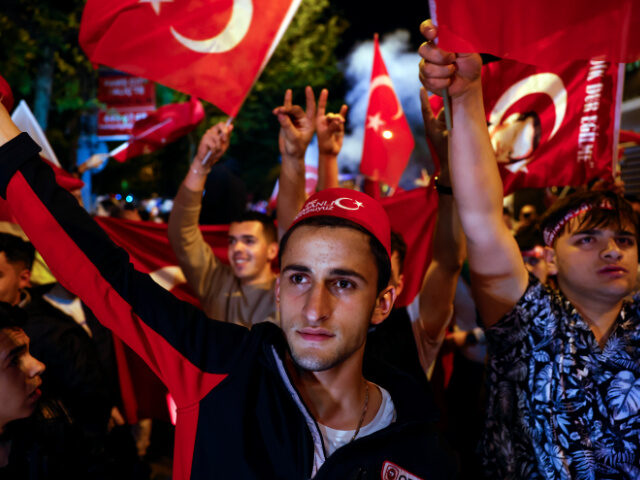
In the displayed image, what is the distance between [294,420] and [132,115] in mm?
14752

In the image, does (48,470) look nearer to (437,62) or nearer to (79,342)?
(79,342)

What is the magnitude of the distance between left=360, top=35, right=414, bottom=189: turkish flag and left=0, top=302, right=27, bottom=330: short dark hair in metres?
2.96

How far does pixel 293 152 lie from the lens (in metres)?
3.47

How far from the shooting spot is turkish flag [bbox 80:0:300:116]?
3.19 meters

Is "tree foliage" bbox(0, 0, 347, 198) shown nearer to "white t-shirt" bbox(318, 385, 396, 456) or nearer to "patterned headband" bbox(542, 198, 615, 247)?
"patterned headband" bbox(542, 198, 615, 247)

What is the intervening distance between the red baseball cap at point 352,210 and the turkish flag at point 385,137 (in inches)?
104

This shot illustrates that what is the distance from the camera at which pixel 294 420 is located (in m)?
1.86

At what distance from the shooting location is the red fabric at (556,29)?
6.77 feet

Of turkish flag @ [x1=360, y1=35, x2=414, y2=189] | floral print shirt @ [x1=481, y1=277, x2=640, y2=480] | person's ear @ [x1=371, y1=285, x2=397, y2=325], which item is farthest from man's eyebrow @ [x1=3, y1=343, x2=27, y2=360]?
turkish flag @ [x1=360, y1=35, x2=414, y2=189]

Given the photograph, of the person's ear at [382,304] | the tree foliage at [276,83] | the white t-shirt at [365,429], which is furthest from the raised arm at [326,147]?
the tree foliage at [276,83]

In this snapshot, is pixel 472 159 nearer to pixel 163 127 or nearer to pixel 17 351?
pixel 17 351

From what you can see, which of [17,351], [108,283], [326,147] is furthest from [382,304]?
[326,147]

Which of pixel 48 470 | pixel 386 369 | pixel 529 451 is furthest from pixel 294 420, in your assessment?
pixel 48 470

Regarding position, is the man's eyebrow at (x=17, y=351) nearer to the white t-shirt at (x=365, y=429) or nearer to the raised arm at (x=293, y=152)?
the white t-shirt at (x=365, y=429)
